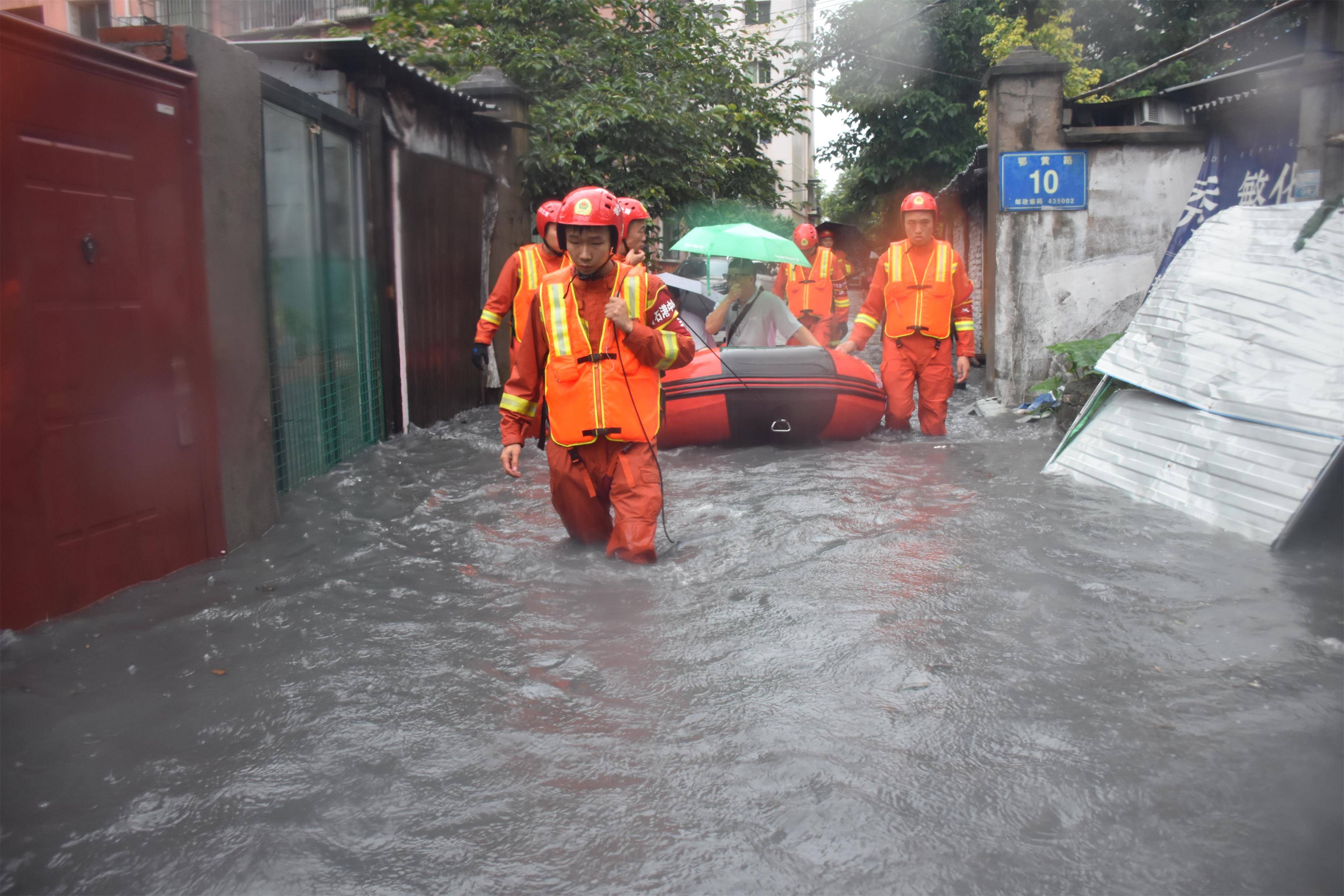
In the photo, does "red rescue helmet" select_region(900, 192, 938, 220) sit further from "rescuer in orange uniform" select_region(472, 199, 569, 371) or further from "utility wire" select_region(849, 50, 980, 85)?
"utility wire" select_region(849, 50, 980, 85)

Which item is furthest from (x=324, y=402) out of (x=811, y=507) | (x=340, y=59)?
(x=811, y=507)

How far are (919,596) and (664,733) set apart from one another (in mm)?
1626

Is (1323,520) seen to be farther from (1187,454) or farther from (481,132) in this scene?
(481,132)

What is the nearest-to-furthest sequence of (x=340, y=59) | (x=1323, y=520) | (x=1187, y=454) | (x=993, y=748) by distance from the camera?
(x=993, y=748) → (x=1323, y=520) → (x=1187, y=454) → (x=340, y=59)

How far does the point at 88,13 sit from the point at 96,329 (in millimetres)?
16416

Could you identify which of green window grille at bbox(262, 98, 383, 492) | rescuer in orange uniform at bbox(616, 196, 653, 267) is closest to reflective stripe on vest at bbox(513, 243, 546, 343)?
rescuer in orange uniform at bbox(616, 196, 653, 267)

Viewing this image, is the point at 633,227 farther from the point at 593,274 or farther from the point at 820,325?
the point at 820,325

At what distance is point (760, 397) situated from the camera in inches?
316

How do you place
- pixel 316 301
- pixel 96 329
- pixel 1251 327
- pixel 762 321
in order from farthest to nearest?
1. pixel 762 321
2. pixel 316 301
3. pixel 1251 327
4. pixel 96 329

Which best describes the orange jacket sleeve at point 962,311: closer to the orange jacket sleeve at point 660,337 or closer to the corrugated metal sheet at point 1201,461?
the corrugated metal sheet at point 1201,461

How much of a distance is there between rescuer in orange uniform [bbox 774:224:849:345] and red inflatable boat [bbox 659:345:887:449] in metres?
4.19

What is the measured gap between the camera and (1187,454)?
564 centimetres

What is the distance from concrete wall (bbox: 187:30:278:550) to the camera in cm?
480

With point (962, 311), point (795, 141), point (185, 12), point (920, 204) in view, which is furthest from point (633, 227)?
point (795, 141)
